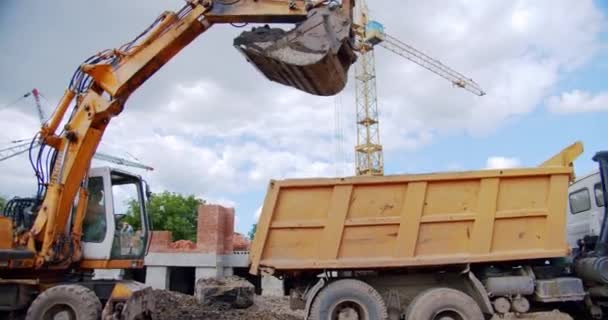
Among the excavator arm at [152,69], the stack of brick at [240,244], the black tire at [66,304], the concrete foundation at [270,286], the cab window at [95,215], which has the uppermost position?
the excavator arm at [152,69]

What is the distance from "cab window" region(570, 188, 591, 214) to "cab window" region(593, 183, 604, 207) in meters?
0.22

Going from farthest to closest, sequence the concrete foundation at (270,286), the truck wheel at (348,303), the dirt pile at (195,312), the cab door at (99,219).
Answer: the concrete foundation at (270,286)
the dirt pile at (195,312)
the cab door at (99,219)
the truck wheel at (348,303)

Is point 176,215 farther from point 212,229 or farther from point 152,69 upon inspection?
point 152,69

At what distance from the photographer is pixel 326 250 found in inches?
237

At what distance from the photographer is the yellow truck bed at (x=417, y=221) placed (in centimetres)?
591

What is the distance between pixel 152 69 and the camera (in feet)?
22.9

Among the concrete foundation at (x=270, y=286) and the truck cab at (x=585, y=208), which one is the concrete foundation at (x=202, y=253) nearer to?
the concrete foundation at (x=270, y=286)

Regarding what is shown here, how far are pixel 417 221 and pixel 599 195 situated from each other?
310cm

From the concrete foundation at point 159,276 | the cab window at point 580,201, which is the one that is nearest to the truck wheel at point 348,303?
the cab window at point 580,201

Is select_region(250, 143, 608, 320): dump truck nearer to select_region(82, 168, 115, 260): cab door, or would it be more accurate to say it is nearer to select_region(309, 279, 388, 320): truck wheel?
select_region(309, 279, 388, 320): truck wheel

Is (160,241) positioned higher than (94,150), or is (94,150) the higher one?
(94,150)

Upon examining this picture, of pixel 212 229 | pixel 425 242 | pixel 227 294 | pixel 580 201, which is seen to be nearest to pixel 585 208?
pixel 580 201

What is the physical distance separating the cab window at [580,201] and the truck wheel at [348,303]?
378 cm

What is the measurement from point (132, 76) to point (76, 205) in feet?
6.45
